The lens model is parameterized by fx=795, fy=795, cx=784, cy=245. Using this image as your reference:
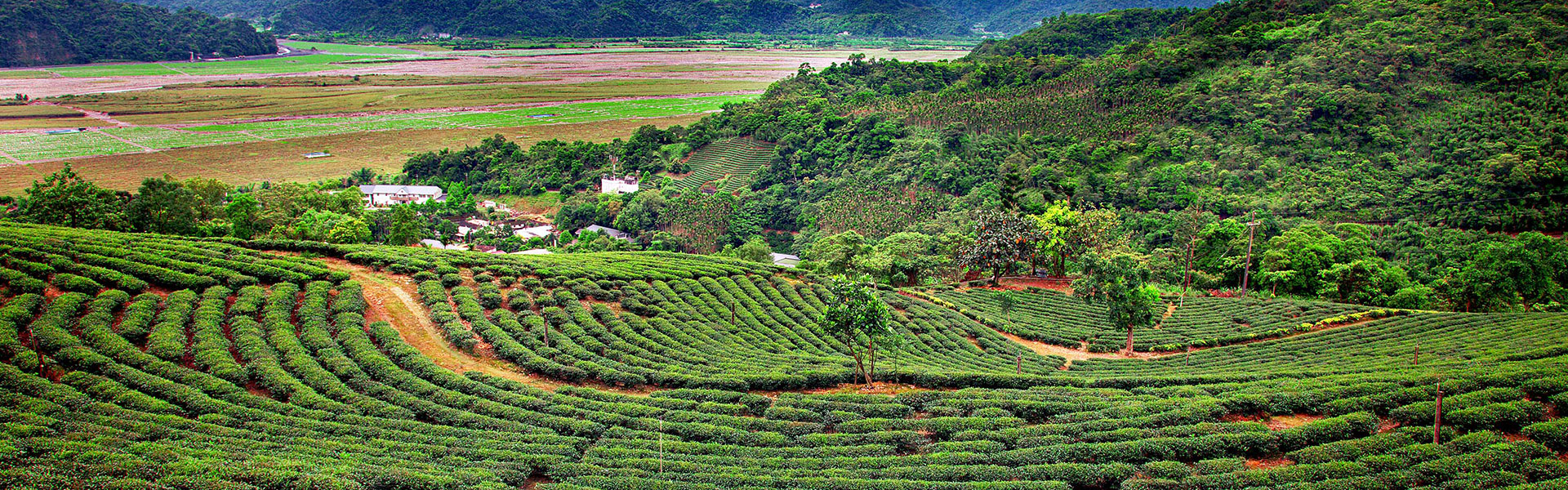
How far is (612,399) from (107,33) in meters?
125

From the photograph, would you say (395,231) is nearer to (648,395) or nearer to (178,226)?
(178,226)

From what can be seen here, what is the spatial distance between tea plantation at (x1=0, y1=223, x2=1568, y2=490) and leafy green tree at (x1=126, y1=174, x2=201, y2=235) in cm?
1167

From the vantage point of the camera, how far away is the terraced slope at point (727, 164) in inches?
3649

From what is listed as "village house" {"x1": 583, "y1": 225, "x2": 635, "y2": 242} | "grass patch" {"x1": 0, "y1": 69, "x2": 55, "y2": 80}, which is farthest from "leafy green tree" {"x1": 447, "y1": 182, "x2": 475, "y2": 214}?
"grass patch" {"x1": 0, "y1": 69, "x2": 55, "y2": 80}

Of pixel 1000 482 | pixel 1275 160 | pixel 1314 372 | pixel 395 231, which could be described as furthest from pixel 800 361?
pixel 1275 160

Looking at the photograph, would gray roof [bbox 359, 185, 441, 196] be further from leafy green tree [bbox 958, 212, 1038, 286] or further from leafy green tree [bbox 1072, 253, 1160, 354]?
leafy green tree [bbox 1072, 253, 1160, 354]

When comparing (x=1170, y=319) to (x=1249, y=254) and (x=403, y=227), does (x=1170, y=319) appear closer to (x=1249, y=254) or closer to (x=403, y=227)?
(x=1249, y=254)

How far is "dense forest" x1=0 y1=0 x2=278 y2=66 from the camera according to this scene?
9088cm

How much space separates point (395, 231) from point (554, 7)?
156 meters

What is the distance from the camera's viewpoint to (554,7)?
193 m

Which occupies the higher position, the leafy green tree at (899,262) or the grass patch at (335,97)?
the grass patch at (335,97)

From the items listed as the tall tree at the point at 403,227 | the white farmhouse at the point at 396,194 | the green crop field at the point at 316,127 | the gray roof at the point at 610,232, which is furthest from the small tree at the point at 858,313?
the green crop field at the point at 316,127

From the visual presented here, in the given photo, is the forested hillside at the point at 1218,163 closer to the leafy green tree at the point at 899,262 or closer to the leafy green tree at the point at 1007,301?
the leafy green tree at the point at 899,262

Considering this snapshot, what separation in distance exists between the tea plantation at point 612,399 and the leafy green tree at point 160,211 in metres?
11.7
